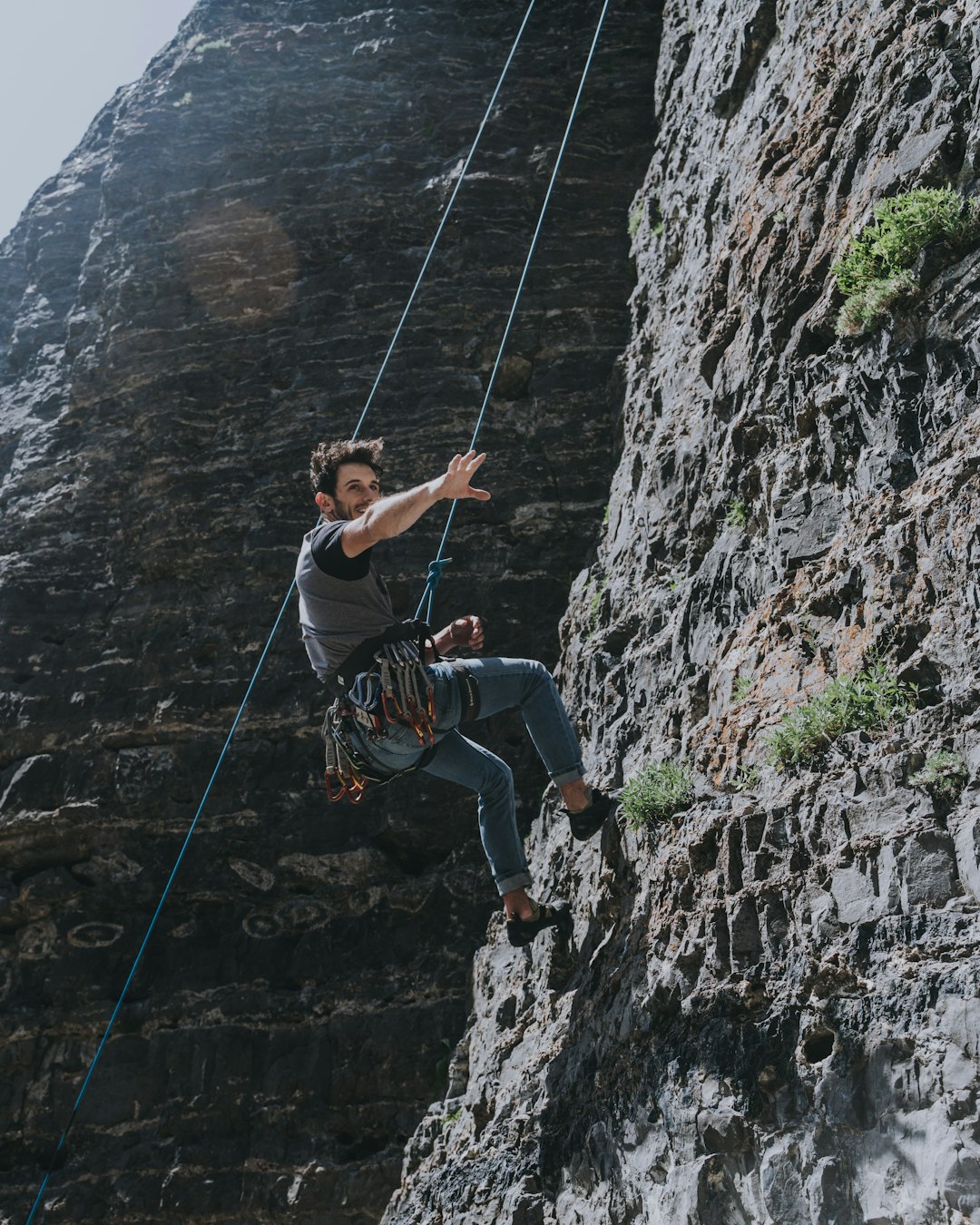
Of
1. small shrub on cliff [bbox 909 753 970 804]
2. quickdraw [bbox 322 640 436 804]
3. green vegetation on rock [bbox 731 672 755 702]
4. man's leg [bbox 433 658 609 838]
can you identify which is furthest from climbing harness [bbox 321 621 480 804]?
small shrub on cliff [bbox 909 753 970 804]

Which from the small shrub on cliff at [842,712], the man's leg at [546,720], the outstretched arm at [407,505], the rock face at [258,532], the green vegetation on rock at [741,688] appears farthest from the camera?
the rock face at [258,532]

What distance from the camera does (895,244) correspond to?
14.6ft

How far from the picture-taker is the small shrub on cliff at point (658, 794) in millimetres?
4621

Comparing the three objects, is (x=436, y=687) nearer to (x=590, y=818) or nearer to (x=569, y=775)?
(x=569, y=775)

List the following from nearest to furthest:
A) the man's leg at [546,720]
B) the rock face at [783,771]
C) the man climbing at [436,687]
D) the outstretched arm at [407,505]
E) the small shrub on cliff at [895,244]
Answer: the rock face at [783,771], the outstretched arm at [407,505], the small shrub on cliff at [895,244], the man climbing at [436,687], the man's leg at [546,720]

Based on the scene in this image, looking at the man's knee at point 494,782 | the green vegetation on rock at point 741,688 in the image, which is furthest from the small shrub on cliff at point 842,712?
the man's knee at point 494,782

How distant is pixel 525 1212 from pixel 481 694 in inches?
81.4

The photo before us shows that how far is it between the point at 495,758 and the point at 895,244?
2766 millimetres

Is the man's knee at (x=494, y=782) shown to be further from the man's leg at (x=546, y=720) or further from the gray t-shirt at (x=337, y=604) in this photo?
the gray t-shirt at (x=337, y=604)

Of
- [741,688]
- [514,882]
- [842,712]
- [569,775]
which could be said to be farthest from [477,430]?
[842,712]

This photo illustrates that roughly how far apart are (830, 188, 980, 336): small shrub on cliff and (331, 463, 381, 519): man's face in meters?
2.15

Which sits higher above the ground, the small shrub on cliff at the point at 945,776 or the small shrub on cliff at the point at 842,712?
the small shrub on cliff at the point at 945,776

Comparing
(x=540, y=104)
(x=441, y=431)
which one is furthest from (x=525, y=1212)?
(x=540, y=104)

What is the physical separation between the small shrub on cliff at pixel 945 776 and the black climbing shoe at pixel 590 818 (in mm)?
2089
